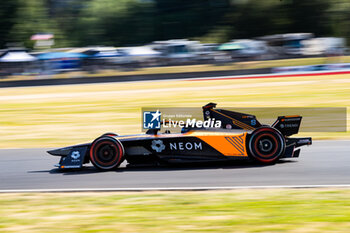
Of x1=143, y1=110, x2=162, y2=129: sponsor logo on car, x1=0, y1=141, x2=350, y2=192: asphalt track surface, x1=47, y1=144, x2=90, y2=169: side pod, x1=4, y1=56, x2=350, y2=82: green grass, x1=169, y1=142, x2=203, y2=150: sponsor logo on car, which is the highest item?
x1=4, y1=56, x2=350, y2=82: green grass

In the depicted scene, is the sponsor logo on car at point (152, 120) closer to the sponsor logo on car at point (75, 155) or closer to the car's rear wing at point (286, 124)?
the sponsor logo on car at point (75, 155)

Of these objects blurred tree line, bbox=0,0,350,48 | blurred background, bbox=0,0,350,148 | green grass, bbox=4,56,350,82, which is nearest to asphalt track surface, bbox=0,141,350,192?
blurred background, bbox=0,0,350,148

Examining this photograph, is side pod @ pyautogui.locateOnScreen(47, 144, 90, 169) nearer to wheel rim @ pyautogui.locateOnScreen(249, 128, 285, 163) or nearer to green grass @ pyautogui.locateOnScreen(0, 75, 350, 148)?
wheel rim @ pyautogui.locateOnScreen(249, 128, 285, 163)

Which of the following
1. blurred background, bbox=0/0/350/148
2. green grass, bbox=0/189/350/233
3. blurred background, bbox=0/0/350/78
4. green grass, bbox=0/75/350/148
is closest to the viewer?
green grass, bbox=0/189/350/233

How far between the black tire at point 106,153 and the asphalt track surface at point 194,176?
13cm

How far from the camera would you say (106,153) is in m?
7.80

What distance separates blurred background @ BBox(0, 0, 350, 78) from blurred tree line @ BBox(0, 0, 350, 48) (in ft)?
0.37

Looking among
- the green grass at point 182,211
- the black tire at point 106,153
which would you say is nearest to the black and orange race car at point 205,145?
the black tire at point 106,153

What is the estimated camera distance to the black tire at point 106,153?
7680 mm

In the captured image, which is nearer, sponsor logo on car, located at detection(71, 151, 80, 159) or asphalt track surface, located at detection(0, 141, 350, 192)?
asphalt track surface, located at detection(0, 141, 350, 192)

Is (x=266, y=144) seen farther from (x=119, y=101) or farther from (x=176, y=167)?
(x=119, y=101)

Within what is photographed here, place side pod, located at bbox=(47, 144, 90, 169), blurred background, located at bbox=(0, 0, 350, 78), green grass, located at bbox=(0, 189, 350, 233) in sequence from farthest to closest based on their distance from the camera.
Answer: blurred background, located at bbox=(0, 0, 350, 78) < side pod, located at bbox=(47, 144, 90, 169) < green grass, located at bbox=(0, 189, 350, 233)

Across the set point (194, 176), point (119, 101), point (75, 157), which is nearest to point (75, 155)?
point (75, 157)

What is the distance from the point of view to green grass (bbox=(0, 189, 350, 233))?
493cm
